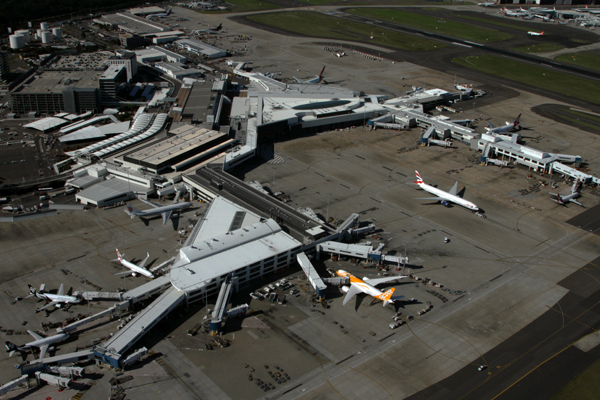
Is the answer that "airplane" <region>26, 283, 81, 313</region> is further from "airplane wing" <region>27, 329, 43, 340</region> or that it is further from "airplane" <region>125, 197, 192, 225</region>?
"airplane" <region>125, 197, 192, 225</region>

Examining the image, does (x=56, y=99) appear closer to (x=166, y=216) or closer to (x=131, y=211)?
(x=131, y=211)

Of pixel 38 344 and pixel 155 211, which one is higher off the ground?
pixel 155 211

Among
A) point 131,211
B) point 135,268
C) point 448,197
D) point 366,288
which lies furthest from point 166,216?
point 448,197

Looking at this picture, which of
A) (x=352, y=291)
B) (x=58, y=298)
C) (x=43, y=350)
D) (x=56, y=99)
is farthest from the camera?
(x=56, y=99)

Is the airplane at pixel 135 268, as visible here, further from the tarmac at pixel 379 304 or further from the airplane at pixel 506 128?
the airplane at pixel 506 128

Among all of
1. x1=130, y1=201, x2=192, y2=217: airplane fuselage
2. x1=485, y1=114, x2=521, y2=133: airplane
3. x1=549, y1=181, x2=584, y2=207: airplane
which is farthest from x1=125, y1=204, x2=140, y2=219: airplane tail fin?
x1=485, y1=114, x2=521, y2=133: airplane

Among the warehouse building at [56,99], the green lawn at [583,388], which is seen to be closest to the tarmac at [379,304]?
the green lawn at [583,388]

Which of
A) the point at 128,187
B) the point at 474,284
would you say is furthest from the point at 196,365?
the point at 128,187
